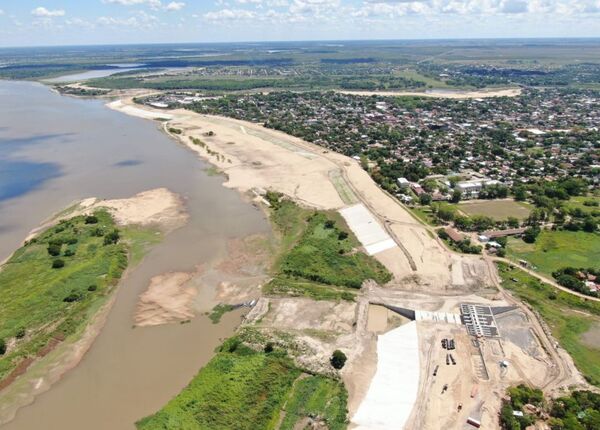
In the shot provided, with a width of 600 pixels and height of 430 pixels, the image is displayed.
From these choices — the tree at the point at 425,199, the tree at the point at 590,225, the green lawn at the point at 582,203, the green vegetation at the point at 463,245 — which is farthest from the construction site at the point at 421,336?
the green lawn at the point at 582,203

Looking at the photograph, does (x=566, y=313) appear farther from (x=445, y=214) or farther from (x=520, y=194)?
(x=520, y=194)

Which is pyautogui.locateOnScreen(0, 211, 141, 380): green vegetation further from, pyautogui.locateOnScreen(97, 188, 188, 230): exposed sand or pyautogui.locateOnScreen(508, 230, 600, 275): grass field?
pyautogui.locateOnScreen(508, 230, 600, 275): grass field

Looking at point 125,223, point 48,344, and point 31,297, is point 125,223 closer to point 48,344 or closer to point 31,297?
point 31,297

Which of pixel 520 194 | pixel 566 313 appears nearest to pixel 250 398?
pixel 566 313

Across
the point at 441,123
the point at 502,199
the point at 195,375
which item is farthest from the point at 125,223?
the point at 441,123

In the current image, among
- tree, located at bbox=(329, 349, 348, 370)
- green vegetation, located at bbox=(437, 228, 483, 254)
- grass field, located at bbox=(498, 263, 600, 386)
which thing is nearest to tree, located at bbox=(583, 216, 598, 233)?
green vegetation, located at bbox=(437, 228, 483, 254)

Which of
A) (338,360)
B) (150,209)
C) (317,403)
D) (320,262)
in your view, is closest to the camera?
(317,403)

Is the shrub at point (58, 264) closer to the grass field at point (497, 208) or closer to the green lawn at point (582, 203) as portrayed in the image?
the grass field at point (497, 208)
